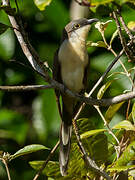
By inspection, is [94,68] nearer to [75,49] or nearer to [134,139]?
[75,49]

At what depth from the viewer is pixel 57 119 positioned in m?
3.85

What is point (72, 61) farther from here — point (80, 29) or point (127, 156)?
point (127, 156)

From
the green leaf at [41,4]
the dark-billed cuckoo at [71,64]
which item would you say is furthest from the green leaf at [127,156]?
the dark-billed cuckoo at [71,64]

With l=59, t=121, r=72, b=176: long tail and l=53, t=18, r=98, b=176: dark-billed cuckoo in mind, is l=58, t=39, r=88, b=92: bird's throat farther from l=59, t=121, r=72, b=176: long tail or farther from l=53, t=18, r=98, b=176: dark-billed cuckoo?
l=59, t=121, r=72, b=176: long tail

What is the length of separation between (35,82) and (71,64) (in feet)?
3.75

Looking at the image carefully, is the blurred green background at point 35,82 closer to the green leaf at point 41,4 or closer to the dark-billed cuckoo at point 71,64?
the dark-billed cuckoo at point 71,64

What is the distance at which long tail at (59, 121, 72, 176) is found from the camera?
2.43m

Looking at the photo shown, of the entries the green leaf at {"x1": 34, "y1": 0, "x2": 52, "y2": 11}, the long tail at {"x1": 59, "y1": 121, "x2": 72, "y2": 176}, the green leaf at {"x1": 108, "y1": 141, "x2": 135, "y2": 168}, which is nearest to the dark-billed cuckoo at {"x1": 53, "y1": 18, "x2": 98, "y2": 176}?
the long tail at {"x1": 59, "y1": 121, "x2": 72, "y2": 176}

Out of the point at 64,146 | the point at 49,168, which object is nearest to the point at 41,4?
the point at 49,168

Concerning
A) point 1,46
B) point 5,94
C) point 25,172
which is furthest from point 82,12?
point 25,172

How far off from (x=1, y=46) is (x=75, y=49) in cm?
115

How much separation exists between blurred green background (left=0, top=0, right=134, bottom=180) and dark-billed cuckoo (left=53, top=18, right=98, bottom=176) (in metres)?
0.45

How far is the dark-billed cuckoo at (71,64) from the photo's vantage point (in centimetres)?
311

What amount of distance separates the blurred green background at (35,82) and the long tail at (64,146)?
0.57 metres
